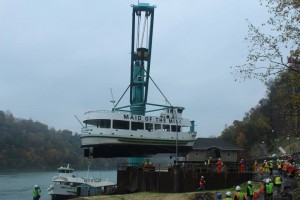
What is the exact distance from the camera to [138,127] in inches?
1503

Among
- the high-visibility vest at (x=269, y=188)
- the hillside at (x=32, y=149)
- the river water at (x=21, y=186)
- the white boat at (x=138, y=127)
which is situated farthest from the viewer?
the hillside at (x=32, y=149)

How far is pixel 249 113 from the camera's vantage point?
266 ft

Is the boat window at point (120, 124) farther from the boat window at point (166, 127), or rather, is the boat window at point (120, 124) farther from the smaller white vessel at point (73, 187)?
the smaller white vessel at point (73, 187)

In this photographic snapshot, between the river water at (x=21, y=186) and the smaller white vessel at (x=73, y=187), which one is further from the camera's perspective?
the river water at (x=21, y=186)

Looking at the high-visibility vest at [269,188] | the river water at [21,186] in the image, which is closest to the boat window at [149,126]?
the river water at [21,186]

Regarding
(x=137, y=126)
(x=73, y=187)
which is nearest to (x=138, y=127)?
(x=137, y=126)

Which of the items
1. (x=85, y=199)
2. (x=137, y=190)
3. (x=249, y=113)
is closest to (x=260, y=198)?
(x=85, y=199)

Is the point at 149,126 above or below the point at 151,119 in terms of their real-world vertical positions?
below

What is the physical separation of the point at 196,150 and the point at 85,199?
79.6ft

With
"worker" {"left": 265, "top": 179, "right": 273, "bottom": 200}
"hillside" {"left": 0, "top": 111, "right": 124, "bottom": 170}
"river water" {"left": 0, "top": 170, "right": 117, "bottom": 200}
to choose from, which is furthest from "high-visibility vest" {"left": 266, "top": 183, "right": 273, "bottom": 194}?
"hillside" {"left": 0, "top": 111, "right": 124, "bottom": 170}

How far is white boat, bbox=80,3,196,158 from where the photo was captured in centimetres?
3622

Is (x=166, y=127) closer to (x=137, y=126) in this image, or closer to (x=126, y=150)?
(x=137, y=126)

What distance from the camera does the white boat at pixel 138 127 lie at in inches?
1426

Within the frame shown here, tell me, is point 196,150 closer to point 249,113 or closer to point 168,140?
point 168,140
